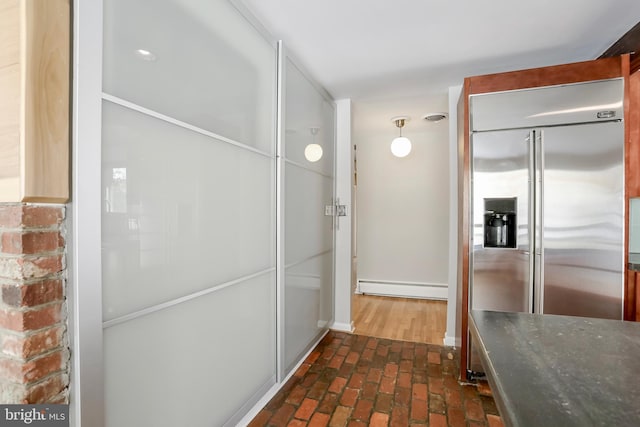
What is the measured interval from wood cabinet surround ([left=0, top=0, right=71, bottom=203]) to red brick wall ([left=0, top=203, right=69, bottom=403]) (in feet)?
0.24

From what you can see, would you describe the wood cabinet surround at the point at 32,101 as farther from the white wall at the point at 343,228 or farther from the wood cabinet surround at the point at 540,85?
the white wall at the point at 343,228

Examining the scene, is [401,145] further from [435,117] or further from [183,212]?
[183,212]

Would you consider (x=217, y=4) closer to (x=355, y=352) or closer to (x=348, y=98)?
(x=348, y=98)

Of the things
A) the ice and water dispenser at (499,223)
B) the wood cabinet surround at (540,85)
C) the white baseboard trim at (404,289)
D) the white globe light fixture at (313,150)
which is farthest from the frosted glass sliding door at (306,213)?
the white baseboard trim at (404,289)

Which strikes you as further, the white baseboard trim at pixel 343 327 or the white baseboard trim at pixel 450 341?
the white baseboard trim at pixel 343 327

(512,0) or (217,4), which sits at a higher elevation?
(512,0)

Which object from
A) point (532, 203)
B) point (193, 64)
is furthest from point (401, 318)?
point (193, 64)

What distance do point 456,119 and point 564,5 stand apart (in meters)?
1.18

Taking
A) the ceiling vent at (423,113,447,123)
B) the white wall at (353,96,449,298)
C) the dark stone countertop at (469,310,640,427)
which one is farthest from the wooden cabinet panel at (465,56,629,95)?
the white wall at (353,96,449,298)

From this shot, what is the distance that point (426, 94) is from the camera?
318 cm

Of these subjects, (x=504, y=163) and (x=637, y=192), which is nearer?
→ (x=637, y=192)

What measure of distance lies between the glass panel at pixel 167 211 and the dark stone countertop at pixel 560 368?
4.09 ft

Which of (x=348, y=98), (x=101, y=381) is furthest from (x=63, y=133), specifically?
(x=348, y=98)

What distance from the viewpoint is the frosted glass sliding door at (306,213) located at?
2.41 metres
